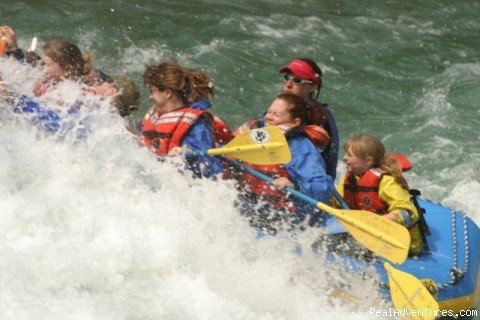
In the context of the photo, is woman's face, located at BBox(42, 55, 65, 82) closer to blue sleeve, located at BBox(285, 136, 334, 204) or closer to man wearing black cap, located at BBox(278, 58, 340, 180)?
man wearing black cap, located at BBox(278, 58, 340, 180)

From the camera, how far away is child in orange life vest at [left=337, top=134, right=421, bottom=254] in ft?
15.0

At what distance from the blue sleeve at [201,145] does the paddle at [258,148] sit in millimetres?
86

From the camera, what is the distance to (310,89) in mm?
5055

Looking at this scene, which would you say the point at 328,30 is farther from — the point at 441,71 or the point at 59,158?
the point at 59,158

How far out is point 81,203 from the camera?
471 centimetres

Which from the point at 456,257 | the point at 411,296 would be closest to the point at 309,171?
the point at 411,296

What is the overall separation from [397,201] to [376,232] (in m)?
0.36

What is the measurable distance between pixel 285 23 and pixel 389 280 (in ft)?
18.2

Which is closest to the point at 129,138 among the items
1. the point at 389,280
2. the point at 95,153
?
the point at 95,153

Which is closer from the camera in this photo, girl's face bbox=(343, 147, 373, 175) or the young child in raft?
the young child in raft

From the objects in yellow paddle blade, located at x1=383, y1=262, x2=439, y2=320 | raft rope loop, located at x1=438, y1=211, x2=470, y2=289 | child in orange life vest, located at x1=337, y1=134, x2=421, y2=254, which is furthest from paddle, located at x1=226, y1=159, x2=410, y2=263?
raft rope loop, located at x1=438, y1=211, x2=470, y2=289

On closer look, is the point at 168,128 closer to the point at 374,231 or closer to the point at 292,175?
the point at 292,175

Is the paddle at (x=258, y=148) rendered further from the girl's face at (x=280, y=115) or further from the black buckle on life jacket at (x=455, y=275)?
the black buckle on life jacket at (x=455, y=275)

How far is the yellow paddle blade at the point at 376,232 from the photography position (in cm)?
422
